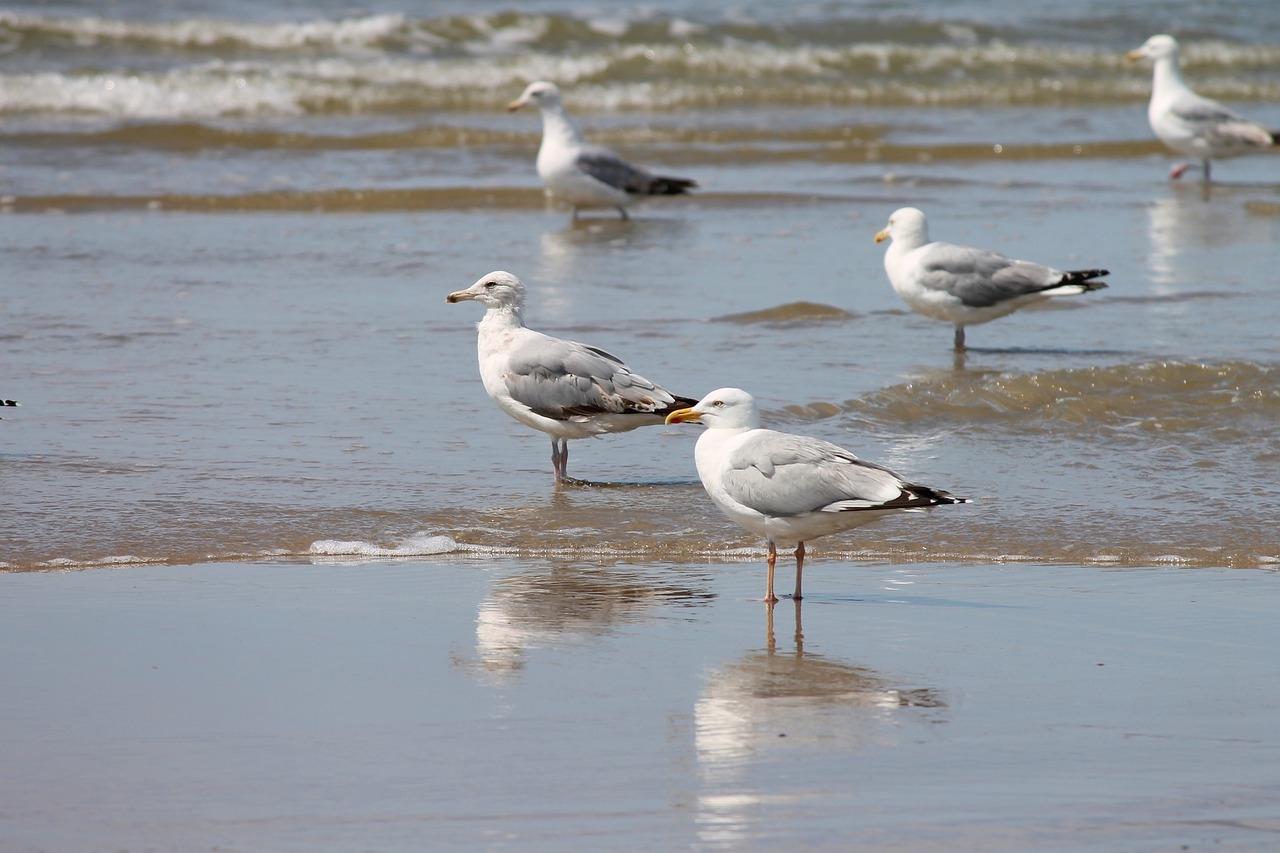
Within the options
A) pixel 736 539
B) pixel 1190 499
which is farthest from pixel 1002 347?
pixel 736 539

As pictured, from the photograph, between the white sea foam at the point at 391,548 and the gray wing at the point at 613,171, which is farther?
the gray wing at the point at 613,171

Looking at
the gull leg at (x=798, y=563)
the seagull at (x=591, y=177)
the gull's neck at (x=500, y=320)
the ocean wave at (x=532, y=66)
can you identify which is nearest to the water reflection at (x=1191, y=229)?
the seagull at (x=591, y=177)

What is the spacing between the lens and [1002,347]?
9.66 meters

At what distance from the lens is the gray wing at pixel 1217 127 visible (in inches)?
647

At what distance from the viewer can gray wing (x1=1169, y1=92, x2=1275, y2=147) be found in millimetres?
16438

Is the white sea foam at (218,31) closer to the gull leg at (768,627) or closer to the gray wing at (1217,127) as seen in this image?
the gray wing at (1217,127)

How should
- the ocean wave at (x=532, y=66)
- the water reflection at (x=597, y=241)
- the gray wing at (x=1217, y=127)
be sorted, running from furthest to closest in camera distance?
the ocean wave at (x=532, y=66) → the gray wing at (x=1217, y=127) → the water reflection at (x=597, y=241)

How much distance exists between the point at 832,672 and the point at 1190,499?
2479mm

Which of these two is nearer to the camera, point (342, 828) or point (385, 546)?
point (342, 828)

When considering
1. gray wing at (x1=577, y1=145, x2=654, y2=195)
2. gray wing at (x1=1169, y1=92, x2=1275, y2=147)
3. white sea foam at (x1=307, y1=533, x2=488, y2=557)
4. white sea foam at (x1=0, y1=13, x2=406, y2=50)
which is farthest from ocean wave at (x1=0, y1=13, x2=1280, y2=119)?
white sea foam at (x1=307, y1=533, x2=488, y2=557)

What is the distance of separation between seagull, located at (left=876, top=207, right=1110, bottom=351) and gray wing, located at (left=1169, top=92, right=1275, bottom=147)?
7891 millimetres

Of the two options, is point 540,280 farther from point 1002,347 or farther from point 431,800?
point 431,800

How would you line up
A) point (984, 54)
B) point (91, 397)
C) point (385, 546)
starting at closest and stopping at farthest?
point (385, 546) < point (91, 397) < point (984, 54)

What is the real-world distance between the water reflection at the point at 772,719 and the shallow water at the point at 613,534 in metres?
0.02
